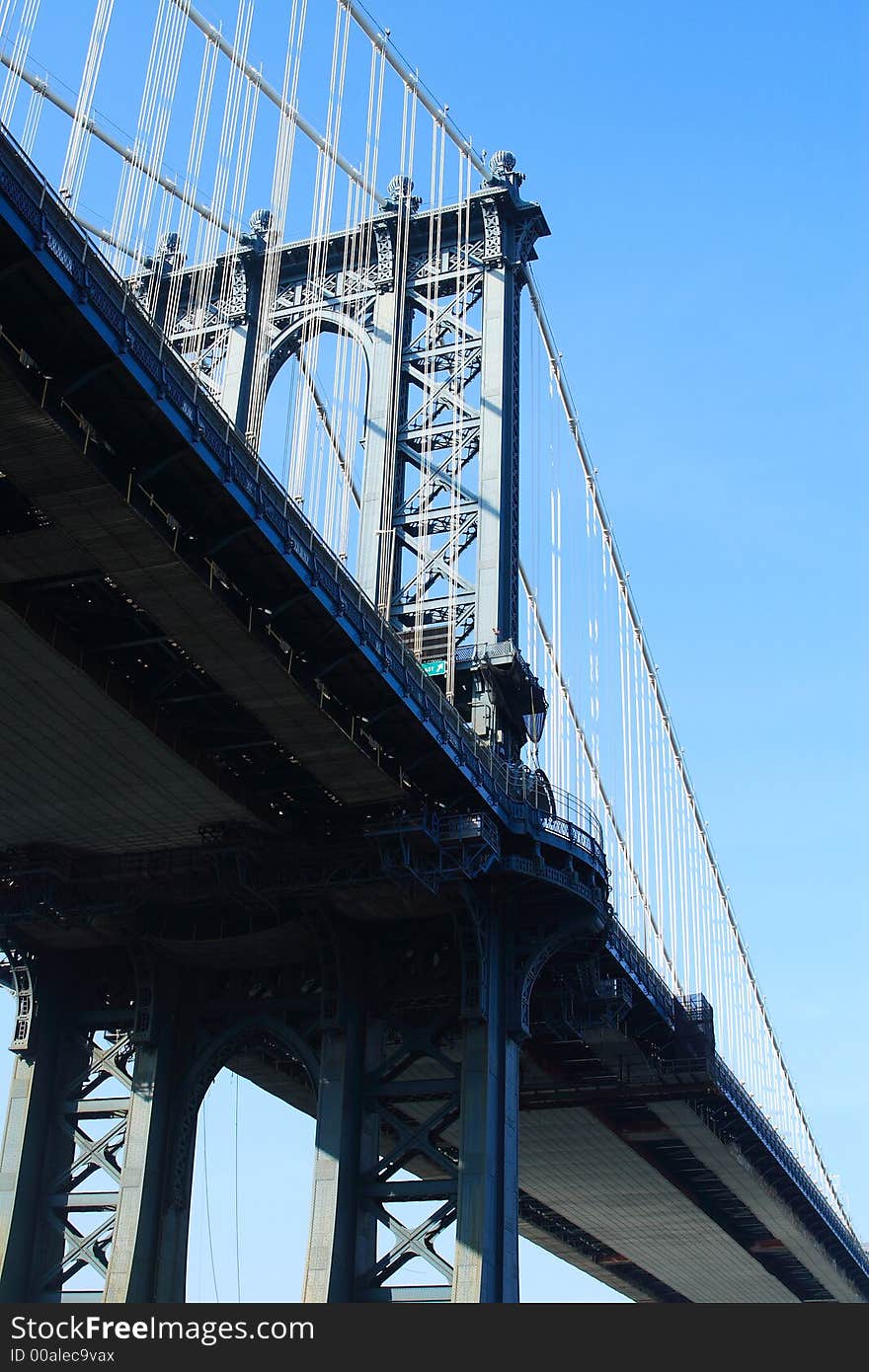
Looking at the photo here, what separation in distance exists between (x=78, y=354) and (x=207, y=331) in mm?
29078

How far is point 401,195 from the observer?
57562 millimetres

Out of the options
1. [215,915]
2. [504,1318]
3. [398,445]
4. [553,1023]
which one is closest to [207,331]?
[398,445]

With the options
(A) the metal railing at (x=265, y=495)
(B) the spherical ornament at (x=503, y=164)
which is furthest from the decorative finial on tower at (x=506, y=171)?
(A) the metal railing at (x=265, y=495)

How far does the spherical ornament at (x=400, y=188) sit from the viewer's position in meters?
57.7

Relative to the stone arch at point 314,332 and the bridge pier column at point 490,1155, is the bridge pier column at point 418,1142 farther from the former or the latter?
the stone arch at point 314,332

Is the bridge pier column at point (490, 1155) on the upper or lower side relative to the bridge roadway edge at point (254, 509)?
lower

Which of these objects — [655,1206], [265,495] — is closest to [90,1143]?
[265,495]

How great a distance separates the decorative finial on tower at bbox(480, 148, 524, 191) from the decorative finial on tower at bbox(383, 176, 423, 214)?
2955 millimetres

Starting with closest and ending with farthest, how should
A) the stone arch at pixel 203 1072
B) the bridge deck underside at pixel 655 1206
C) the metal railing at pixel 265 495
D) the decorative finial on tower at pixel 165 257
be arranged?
the metal railing at pixel 265 495
the stone arch at pixel 203 1072
the decorative finial on tower at pixel 165 257
the bridge deck underside at pixel 655 1206

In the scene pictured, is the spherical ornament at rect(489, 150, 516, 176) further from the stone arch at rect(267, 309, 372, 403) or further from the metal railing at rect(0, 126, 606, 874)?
the metal railing at rect(0, 126, 606, 874)

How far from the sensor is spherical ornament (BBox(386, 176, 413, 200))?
5766 centimetres

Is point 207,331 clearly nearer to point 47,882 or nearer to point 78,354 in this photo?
point 47,882

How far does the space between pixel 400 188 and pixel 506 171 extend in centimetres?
387

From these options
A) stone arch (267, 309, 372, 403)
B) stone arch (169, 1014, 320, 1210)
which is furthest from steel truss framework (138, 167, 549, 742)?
stone arch (169, 1014, 320, 1210)
